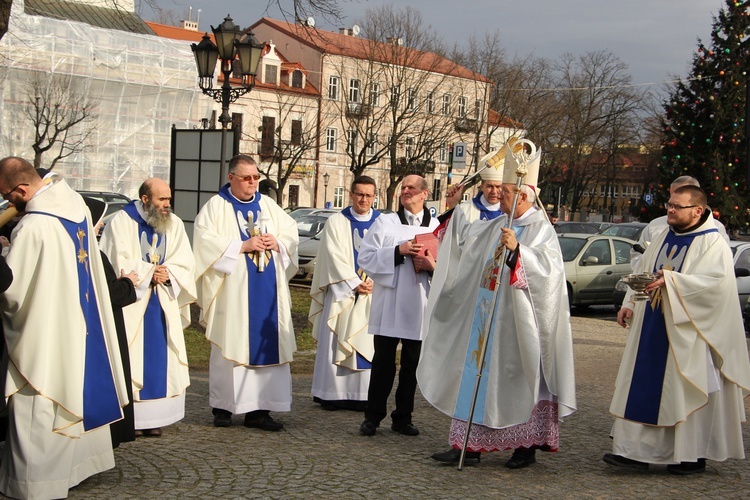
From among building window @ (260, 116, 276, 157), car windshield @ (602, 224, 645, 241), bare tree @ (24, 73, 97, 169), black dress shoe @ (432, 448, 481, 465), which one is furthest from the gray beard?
building window @ (260, 116, 276, 157)

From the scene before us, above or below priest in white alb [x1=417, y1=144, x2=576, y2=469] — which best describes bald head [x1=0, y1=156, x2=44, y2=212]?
above

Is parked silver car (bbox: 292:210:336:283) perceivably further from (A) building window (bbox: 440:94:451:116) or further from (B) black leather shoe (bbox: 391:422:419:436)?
(A) building window (bbox: 440:94:451:116)

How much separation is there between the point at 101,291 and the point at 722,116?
2350cm

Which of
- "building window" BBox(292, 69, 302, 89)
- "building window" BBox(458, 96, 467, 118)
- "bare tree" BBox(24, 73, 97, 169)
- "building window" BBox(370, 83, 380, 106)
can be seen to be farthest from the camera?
"building window" BBox(292, 69, 302, 89)

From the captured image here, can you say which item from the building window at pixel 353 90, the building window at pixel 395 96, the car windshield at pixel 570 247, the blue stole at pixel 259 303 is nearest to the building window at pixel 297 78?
the building window at pixel 353 90

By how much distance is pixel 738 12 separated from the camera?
25047 mm

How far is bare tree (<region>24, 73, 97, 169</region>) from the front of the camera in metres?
38.5

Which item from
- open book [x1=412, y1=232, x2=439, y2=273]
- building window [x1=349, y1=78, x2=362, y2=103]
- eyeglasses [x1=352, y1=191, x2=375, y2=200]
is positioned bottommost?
open book [x1=412, y1=232, x2=439, y2=273]

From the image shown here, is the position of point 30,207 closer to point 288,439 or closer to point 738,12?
point 288,439

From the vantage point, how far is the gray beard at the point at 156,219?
7.57 m

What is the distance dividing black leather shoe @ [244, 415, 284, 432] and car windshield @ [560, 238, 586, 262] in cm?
1132

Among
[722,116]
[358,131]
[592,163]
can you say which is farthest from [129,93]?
[592,163]

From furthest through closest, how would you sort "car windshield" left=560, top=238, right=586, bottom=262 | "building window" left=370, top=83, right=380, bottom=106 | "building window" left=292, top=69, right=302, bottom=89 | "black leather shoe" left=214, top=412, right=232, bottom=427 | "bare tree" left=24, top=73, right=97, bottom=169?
"building window" left=292, top=69, right=302, bottom=89 < "building window" left=370, top=83, right=380, bottom=106 < "bare tree" left=24, top=73, right=97, bottom=169 < "car windshield" left=560, top=238, right=586, bottom=262 < "black leather shoe" left=214, top=412, right=232, bottom=427

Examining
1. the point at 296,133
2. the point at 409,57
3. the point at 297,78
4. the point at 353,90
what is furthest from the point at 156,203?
the point at 297,78
